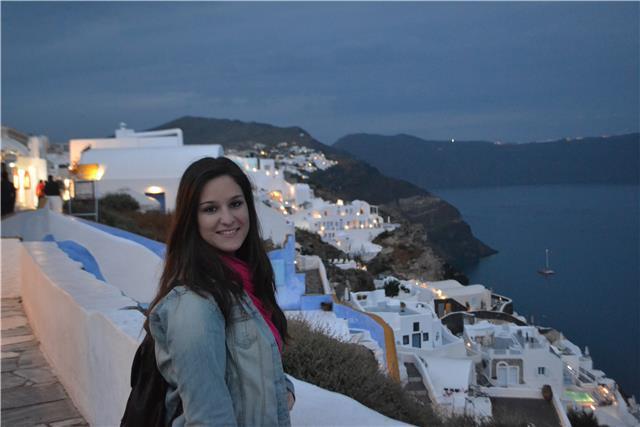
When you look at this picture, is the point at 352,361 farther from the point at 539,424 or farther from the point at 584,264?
the point at 584,264

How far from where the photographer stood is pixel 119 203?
17.4 meters

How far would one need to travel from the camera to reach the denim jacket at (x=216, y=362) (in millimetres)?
1106

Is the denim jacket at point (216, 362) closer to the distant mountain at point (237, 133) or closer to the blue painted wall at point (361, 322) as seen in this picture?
the blue painted wall at point (361, 322)

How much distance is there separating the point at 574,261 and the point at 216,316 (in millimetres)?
56956

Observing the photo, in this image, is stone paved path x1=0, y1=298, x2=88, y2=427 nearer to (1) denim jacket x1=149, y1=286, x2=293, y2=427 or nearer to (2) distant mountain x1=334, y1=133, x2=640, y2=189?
(1) denim jacket x1=149, y1=286, x2=293, y2=427

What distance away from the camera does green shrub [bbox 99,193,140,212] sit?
17.0m

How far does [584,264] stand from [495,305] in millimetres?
22128

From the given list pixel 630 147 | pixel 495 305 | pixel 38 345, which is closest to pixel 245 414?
pixel 38 345

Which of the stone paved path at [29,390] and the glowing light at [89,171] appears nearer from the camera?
the stone paved path at [29,390]

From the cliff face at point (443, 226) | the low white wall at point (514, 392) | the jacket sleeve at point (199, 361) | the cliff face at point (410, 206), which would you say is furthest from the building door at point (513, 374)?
the cliff face at point (443, 226)

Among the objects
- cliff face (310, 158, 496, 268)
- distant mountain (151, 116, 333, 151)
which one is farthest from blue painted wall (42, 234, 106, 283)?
distant mountain (151, 116, 333, 151)

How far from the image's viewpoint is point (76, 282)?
371 cm

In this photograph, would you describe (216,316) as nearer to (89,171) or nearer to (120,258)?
(120,258)

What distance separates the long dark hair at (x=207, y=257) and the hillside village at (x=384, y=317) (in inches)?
41.2
